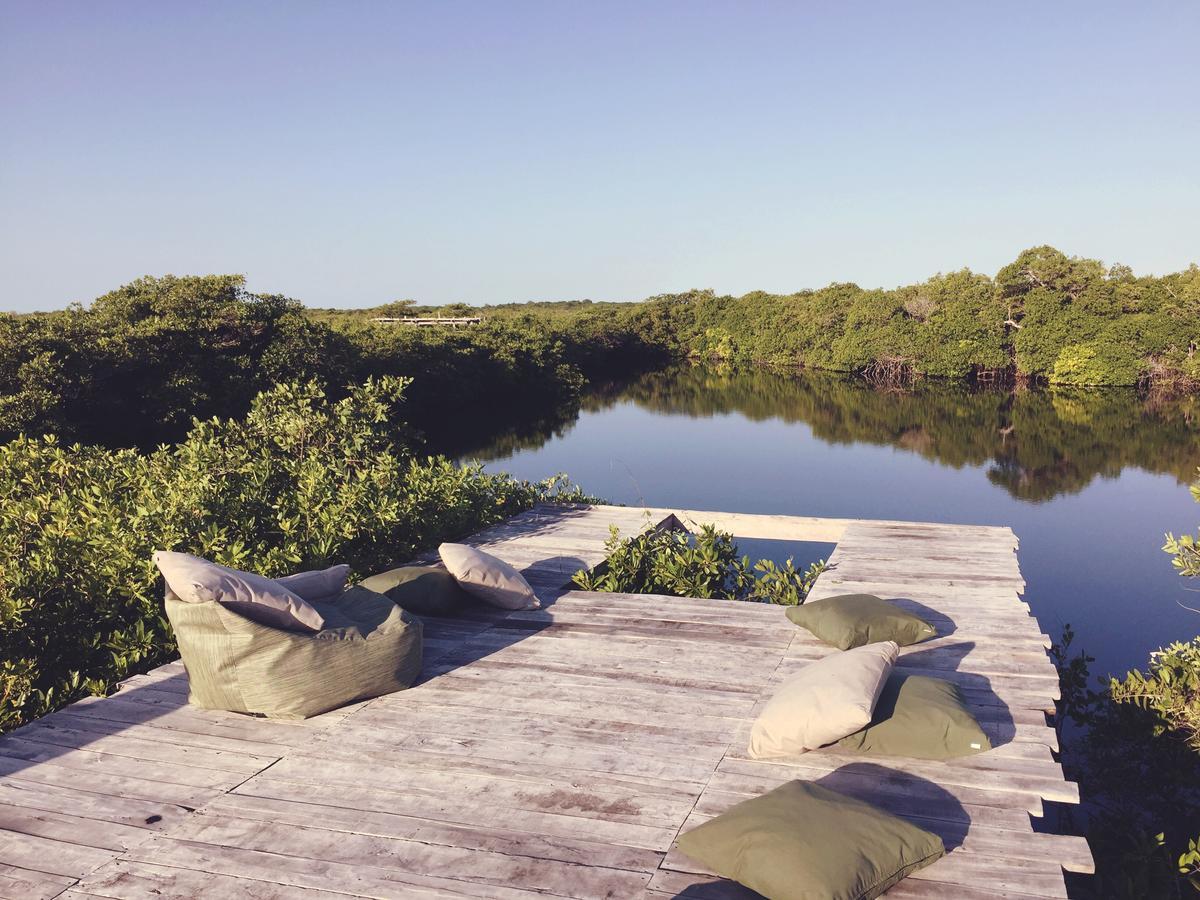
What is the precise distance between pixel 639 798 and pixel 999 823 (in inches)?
41.1

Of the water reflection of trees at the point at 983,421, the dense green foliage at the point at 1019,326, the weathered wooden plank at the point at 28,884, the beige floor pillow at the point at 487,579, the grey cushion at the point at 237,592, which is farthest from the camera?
the dense green foliage at the point at 1019,326

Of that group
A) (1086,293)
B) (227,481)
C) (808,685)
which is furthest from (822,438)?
(808,685)

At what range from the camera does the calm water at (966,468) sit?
905cm

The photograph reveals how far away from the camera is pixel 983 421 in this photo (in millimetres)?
21297

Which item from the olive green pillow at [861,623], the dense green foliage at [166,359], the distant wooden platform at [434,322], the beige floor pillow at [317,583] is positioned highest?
the distant wooden platform at [434,322]

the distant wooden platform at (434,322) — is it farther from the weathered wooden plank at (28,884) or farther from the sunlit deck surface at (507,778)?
the weathered wooden plank at (28,884)

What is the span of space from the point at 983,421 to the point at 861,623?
19.6m

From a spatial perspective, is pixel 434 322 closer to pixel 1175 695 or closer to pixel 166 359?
pixel 166 359

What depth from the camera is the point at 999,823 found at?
2395mm

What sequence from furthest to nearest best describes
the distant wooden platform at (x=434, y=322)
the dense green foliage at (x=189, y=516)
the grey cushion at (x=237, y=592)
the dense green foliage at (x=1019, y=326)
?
the distant wooden platform at (x=434, y=322)
the dense green foliage at (x=1019, y=326)
the dense green foliage at (x=189, y=516)
the grey cushion at (x=237, y=592)

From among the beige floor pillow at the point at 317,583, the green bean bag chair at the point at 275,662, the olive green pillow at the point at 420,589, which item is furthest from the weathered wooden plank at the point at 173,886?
the olive green pillow at the point at 420,589

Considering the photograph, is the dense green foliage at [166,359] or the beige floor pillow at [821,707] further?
the dense green foliage at [166,359]

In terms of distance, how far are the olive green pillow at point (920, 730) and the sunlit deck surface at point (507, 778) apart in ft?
0.17

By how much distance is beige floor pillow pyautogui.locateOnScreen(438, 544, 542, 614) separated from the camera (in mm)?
4469
